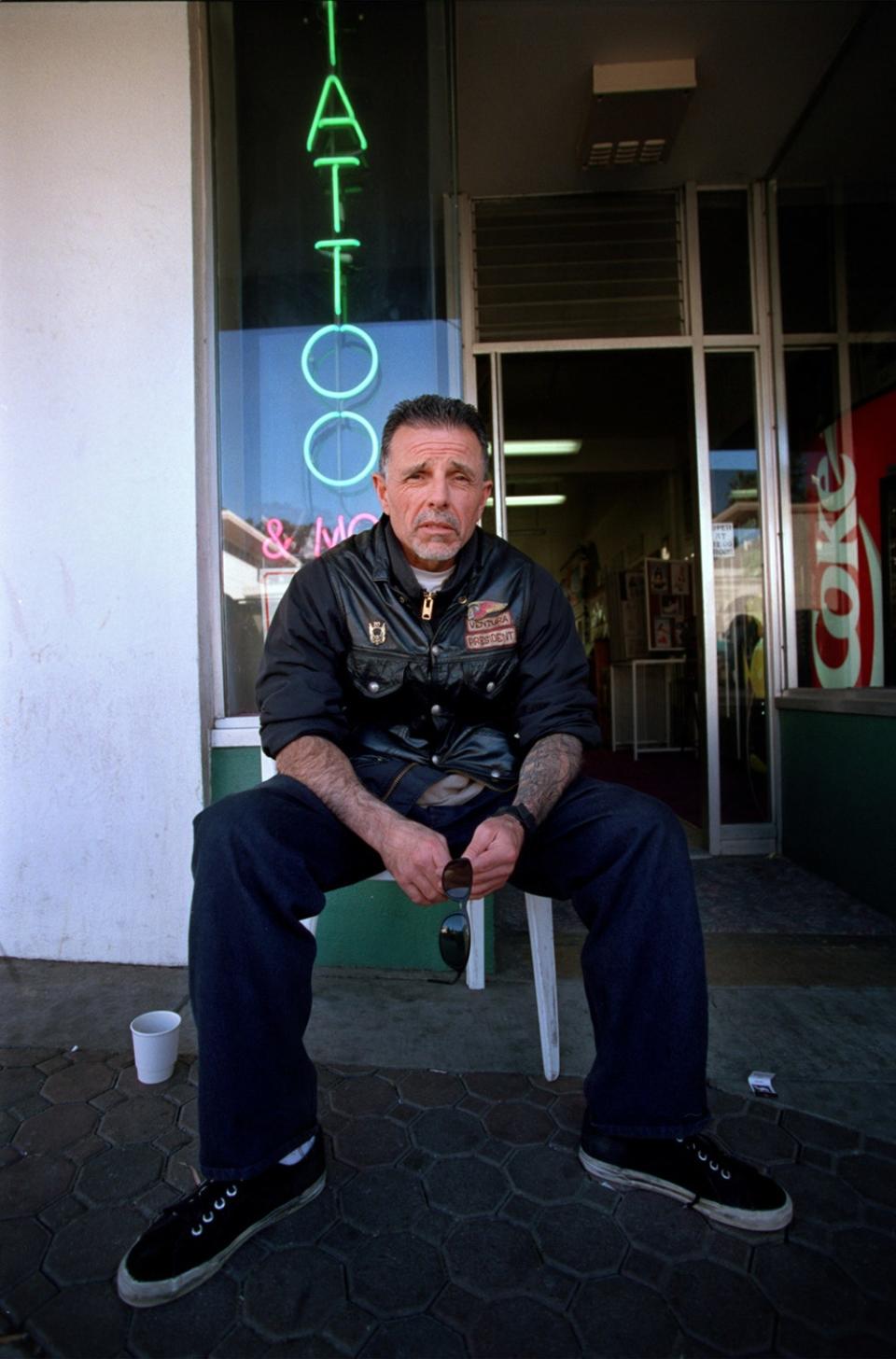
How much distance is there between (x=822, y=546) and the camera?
4.29 metres

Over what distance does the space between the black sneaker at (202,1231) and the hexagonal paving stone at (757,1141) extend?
0.93 m

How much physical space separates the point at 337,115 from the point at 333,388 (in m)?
1.11

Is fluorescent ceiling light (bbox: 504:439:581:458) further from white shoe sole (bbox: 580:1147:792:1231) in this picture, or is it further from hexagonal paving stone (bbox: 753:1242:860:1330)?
hexagonal paving stone (bbox: 753:1242:860:1330)

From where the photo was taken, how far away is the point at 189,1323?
124cm

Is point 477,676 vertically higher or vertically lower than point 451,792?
higher

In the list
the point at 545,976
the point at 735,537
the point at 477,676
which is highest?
the point at 735,537

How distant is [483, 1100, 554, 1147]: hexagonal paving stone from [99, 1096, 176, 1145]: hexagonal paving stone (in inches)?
29.9

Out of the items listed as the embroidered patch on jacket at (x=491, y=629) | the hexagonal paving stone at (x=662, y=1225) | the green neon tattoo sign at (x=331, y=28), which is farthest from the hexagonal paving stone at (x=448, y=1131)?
the green neon tattoo sign at (x=331, y=28)

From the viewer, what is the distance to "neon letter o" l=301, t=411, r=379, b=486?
3.06m

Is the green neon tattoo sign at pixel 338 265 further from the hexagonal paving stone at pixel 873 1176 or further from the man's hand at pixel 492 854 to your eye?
the hexagonal paving stone at pixel 873 1176

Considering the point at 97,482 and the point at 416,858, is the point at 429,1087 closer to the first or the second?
the point at 416,858

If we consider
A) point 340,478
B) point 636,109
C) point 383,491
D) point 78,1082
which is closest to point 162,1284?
point 78,1082

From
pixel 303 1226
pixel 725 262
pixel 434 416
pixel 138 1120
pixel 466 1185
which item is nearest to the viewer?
pixel 303 1226

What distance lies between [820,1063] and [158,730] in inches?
89.9
